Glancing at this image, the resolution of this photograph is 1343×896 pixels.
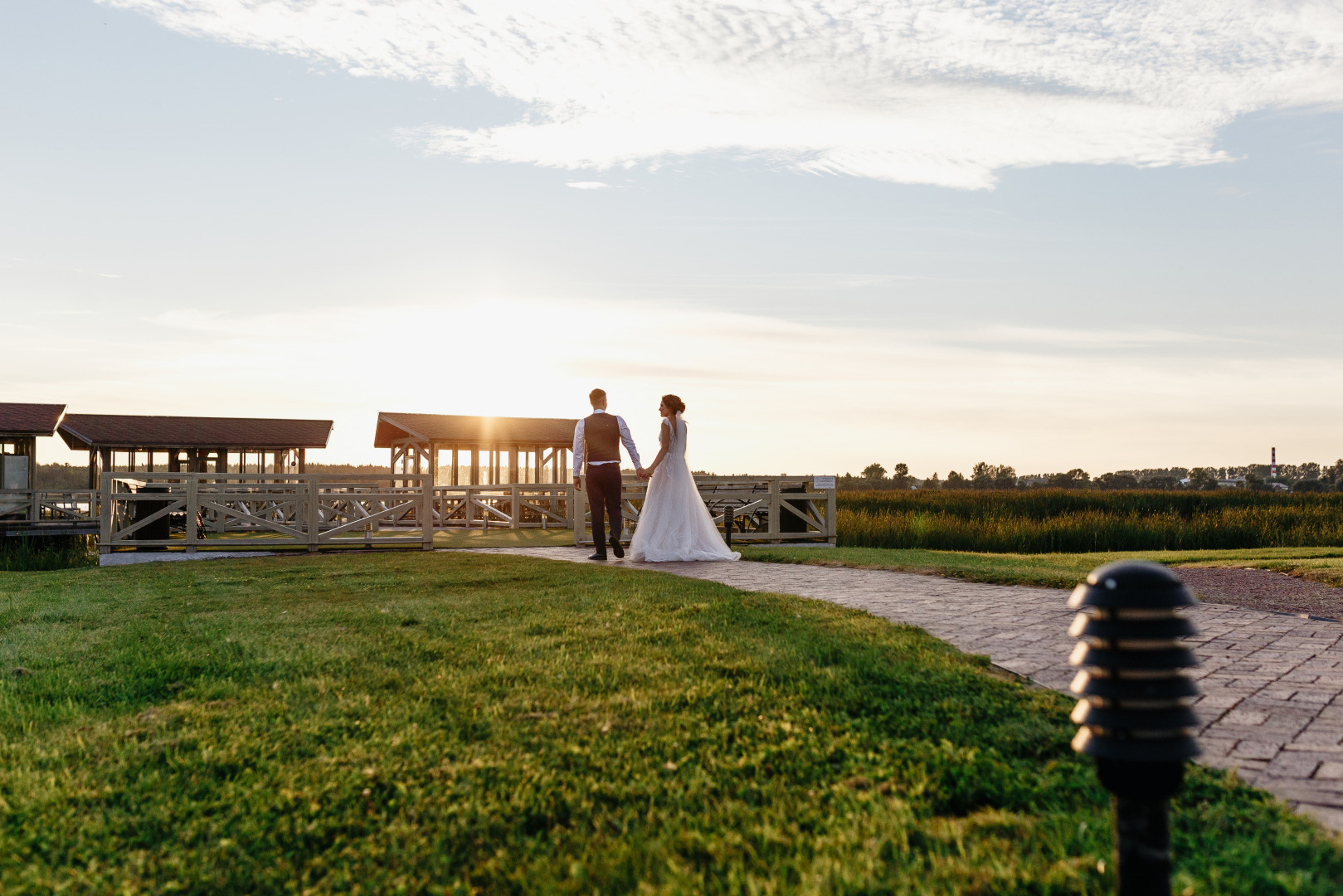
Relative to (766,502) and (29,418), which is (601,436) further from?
(29,418)

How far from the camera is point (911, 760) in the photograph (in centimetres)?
324

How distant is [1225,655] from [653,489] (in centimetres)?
739

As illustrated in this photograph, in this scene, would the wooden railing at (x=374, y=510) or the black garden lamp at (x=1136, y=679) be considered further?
the wooden railing at (x=374, y=510)

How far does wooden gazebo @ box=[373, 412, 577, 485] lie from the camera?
30.6 meters

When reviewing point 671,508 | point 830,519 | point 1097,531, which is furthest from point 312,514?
point 1097,531

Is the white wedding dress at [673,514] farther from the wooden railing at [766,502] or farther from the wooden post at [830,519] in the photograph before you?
the wooden post at [830,519]

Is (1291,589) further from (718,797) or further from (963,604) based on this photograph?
(718,797)

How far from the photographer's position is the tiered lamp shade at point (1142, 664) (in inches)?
68.4

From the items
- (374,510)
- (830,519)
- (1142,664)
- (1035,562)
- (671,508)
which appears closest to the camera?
(1142,664)

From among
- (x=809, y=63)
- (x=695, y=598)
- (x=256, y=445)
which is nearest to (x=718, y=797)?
(x=695, y=598)

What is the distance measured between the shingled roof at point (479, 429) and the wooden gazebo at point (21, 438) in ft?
38.3

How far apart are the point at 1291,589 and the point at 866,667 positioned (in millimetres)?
6654

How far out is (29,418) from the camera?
32312 millimetres

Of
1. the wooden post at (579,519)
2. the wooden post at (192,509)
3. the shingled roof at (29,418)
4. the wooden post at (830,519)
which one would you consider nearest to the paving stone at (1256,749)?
the wooden post at (579,519)
